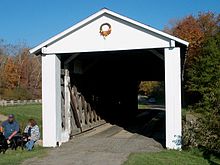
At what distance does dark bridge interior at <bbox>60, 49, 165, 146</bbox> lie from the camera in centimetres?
1761

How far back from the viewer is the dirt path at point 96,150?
10.8m

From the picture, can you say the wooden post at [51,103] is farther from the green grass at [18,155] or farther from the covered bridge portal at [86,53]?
the green grass at [18,155]

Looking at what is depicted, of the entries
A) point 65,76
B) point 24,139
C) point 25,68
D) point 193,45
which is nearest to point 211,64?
point 193,45

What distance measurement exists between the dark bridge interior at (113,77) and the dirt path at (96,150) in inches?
127

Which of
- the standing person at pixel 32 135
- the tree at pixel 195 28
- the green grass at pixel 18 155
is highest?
the tree at pixel 195 28

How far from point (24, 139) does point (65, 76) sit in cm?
308

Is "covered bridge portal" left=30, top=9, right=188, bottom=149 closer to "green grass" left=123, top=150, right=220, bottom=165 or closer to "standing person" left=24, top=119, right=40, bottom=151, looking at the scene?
"standing person" left=24, top=119, right=40, bottom=151

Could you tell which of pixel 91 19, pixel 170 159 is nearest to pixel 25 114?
pixel 91 19

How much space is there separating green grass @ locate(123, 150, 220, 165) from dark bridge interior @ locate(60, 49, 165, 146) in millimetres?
4263

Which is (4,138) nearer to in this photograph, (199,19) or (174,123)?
(174,123)

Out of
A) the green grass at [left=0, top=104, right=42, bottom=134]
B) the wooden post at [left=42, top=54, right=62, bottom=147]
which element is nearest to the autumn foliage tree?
the green grass at [left=0, top=104, right=42, bottom=134]

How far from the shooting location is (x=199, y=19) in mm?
57844

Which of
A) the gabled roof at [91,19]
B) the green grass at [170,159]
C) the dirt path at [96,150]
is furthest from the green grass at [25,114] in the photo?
the green grass at [170,159]

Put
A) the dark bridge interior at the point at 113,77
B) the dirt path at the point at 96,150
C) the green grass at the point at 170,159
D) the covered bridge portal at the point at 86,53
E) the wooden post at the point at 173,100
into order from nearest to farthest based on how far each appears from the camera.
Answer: the green grass at the point at 170,159 → the dirt path at the point at 96,150 → the wooden post at the point at 173,100 → the covered bridge portal at the point at 86,53 → the dark bridge interior at the point at 113,77
